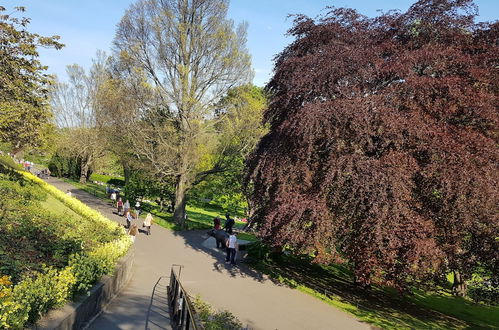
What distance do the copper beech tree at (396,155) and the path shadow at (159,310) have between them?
371cm

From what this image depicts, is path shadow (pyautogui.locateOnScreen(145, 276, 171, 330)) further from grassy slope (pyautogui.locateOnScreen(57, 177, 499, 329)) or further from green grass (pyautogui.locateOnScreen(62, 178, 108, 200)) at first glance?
green grass (pyautogui.locateOnScreen(62, 178, 108, 200))

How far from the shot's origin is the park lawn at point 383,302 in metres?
10.7

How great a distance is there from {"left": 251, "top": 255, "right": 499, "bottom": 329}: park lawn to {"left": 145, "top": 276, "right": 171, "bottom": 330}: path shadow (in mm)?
4661

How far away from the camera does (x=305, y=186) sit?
11.5 m

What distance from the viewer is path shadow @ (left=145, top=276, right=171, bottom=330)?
281 inches

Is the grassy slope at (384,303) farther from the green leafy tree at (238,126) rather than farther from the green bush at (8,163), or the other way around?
the green bush at (8,163)

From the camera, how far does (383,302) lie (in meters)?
12.5

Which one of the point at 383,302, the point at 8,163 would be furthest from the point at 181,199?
the point at 383,302

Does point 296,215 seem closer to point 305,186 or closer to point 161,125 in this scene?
point 305,186

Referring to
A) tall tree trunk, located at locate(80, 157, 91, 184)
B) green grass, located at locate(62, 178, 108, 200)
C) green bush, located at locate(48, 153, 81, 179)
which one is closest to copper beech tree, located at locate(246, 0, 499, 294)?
green grass, located at locate(62, 178, 108, 200)

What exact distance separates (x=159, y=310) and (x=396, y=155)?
25.7ft

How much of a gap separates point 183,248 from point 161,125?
360 inches

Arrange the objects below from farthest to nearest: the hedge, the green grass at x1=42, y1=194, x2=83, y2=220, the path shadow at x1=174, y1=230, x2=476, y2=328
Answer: the green grass at x1=42, y1=194, x2=83, y2=220 → the path shadow at x1=174, y1=230, x2=476, y2=328 → the hedge

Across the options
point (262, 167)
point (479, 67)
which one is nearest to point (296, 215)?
point (262, 167)
